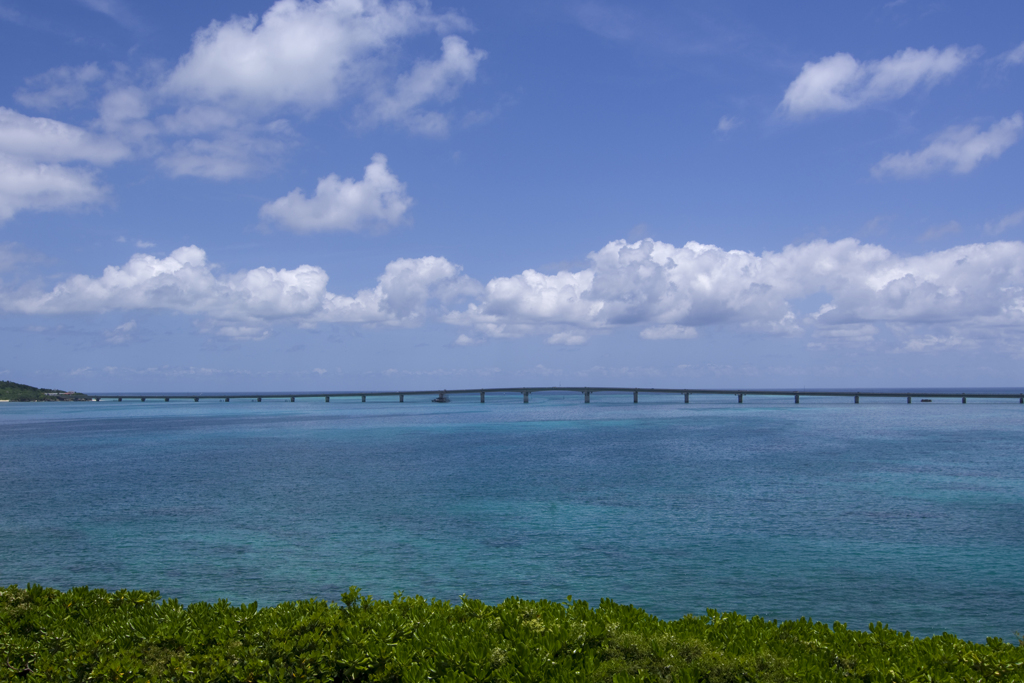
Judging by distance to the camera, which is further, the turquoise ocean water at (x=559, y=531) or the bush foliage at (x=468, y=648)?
the turquoise ocean water at (x=559, y=531)

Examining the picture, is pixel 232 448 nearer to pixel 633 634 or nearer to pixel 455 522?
pixel 455 522

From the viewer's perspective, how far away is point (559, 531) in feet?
98.9

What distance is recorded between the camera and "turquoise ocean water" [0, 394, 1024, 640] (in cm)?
2097

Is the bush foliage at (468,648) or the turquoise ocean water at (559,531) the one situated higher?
the bush foliage at (468,648)

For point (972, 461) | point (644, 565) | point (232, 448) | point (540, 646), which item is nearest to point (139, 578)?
point (644, 565)

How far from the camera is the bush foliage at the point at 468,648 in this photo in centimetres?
800

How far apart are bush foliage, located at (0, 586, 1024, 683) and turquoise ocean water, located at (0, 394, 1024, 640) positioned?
1055 cm

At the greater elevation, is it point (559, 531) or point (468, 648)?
point (468, 648)

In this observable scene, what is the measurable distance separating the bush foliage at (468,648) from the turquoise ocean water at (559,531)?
10.6m

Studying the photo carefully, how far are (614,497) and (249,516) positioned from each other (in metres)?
21.4

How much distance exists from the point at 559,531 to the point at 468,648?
22.5 metres

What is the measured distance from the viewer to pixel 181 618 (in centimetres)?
1006

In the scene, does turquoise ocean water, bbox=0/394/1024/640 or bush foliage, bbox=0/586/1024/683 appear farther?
turquoise ocean water, bbox=0/394/1024/640

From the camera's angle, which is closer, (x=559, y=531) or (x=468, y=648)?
(x=468, y=648)
